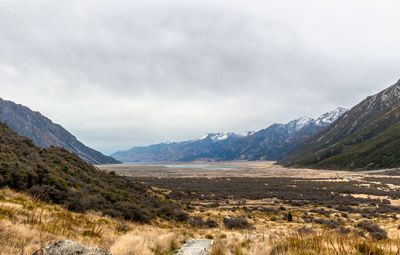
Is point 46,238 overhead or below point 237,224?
overhead

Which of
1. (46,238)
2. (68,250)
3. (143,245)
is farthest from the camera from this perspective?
(143,245)

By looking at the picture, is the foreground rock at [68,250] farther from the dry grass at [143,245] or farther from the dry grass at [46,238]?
the dry grass at [143,245]

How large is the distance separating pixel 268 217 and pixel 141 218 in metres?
15.6

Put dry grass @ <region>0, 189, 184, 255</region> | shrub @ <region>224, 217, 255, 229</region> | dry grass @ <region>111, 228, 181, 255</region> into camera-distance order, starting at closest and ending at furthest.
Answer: dry grass @ <region>0, 189, 184, 255</region>, dry grass @ <region>111, 228, 181, 255</region>, shrub @ <region>224, 217, 255, 229</region>

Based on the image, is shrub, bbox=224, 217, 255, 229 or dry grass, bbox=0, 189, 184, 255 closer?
dry grass, bbox=0, 189, 184, 255

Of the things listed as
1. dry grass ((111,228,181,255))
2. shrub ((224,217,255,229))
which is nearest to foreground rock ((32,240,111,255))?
dry grass ((111,228,181,255))

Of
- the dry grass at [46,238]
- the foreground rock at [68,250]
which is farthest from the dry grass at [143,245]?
the foreground rock at [68,250]

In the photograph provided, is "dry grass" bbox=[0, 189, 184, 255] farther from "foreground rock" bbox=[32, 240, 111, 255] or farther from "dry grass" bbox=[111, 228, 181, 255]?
"foreground rock" bbox=[32, 240, 111, 255]

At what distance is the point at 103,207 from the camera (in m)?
17.0

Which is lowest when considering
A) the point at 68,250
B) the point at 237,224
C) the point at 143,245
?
the point at 237,224

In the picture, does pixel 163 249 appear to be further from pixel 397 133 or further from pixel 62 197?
pixel 397 133

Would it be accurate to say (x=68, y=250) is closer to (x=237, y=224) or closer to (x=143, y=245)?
(x=143, y=245)

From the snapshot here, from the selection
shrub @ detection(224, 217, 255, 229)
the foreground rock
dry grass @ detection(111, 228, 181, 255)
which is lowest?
shrub @ detection(224, 217, 255, 229)

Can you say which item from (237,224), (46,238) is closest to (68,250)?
(46,238)
